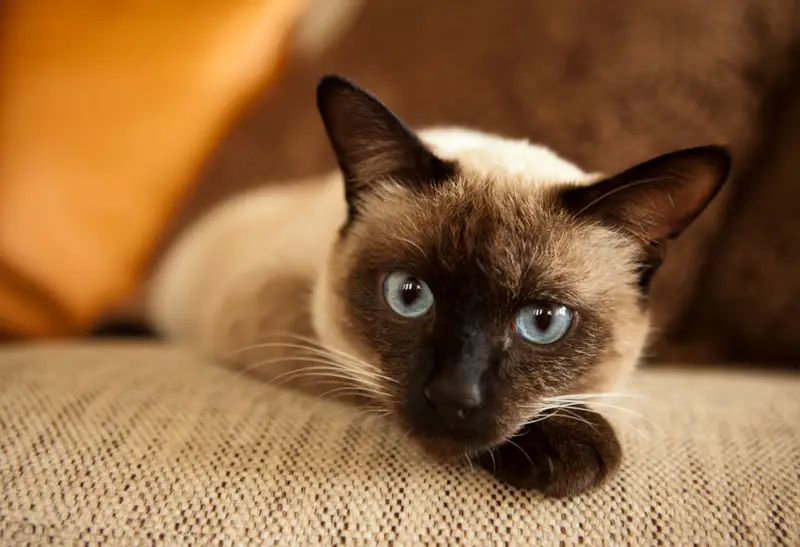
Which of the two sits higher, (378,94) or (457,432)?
(378,94)

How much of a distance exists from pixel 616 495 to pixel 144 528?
69cm

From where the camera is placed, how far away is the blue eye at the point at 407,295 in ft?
3.38

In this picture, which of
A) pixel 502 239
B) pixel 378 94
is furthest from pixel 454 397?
pixel 378 94

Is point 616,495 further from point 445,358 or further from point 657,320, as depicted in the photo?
point 657,320

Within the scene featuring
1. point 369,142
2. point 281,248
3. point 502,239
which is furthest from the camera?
point 281,248

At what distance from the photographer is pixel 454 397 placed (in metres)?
0.90

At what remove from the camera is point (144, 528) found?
0.81m

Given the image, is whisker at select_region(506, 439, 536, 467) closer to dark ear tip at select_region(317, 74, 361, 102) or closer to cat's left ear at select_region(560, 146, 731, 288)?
cat's left ear at select_region(560, 146, 731, 288)

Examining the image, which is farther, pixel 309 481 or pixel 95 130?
pixel 95 130

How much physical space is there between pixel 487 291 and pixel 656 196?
38 centimetres

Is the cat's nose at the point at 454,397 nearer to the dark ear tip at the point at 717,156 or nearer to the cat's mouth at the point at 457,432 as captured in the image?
the cat's mouth at the point at 457,432

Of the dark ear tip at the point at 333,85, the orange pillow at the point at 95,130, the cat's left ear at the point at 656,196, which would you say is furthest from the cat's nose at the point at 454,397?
the orange pillow at the point at 95,130

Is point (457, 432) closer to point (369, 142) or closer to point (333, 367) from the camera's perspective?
point (333, 367)

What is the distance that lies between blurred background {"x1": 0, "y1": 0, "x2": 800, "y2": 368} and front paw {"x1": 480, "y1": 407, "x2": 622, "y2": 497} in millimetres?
937
